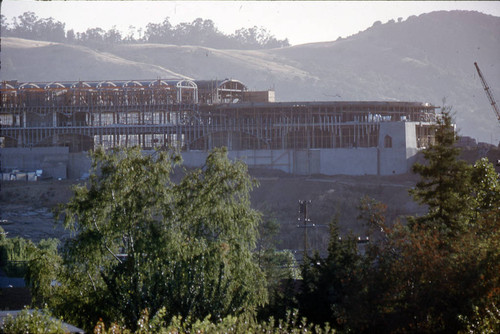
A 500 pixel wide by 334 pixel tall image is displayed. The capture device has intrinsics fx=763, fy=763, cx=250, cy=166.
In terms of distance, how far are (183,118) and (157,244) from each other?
6411 centimetres

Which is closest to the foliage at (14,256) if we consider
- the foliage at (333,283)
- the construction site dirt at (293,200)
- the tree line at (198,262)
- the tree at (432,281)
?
the construction site dirt at (293,200)

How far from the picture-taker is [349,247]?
2728 cm

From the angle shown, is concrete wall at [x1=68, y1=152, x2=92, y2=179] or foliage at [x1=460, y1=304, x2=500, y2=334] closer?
foliage at [x1=460, y1=304, x2=500, y2=334]

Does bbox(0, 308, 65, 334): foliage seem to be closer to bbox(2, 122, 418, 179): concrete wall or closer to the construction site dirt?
the construction site dirt

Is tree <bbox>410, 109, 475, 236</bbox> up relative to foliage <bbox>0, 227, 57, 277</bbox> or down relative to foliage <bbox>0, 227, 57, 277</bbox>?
up

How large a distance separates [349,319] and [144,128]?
6820 centimetres

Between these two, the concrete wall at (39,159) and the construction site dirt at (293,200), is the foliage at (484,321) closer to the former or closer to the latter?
the construction site dirt at (293,200)

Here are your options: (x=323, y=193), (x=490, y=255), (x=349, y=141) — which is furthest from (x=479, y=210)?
(x=349, y=141)

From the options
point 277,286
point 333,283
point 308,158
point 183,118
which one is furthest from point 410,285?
point 183,118

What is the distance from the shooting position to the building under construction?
82125mm

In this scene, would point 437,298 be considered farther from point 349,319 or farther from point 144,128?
point 144,128

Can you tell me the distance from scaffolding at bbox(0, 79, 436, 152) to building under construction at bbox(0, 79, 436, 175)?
0.38 ft

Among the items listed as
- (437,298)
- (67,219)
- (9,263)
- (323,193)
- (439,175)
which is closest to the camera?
(437,298)

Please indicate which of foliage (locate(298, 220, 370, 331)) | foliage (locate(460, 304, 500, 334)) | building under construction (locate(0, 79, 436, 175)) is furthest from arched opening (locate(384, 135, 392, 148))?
foliage (locate(460, 304, 500, 334))
